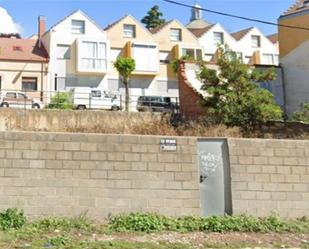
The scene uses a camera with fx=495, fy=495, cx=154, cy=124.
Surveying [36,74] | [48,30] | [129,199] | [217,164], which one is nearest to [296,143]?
[217,164]

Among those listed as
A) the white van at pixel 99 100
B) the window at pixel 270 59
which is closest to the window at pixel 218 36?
the window at pixel 270 59

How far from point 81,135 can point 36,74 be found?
32980 mm

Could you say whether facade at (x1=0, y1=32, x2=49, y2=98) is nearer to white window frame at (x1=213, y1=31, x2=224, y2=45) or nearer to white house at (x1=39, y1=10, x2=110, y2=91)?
white house at (x1=39, y1=10, x2=110, y2=91)

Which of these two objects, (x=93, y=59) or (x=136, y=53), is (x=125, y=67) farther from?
(x=136, y=53)

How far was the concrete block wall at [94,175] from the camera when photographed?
9.85 m

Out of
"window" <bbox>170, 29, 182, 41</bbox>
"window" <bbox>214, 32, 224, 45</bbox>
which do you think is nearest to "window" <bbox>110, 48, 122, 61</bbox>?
"window" <bbox>170, 29, 182, 41</bbox>

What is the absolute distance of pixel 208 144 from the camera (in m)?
10.8

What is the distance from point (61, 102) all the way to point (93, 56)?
563 inches

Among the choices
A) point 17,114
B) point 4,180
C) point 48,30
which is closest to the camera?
point 4,180

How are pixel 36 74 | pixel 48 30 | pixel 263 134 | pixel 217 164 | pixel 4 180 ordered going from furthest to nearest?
1. pixel 48 30
2. pixel 36 74
3. pixel 263 134
4. pixel 217 164
5. pixel 4 180

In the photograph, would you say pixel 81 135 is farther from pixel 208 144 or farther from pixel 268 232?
pixel 268 232

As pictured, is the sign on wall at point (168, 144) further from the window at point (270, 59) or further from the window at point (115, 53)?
the window at point (270, 59)

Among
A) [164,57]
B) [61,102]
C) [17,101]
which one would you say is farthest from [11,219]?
[164,57]

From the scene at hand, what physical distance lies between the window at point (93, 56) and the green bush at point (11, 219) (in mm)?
34848
